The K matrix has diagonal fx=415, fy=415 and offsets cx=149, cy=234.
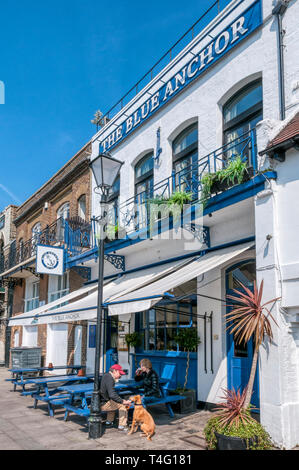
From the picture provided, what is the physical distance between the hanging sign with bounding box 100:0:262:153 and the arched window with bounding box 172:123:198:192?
1217 mm

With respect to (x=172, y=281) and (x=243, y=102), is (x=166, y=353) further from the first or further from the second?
(x=243, y=102)

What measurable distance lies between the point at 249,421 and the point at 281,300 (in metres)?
1.97

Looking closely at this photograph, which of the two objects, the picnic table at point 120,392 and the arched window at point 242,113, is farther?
the arched window at point 242,113

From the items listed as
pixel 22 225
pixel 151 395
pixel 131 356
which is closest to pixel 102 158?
pixel 151 395

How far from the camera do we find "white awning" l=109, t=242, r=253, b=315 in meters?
7.65

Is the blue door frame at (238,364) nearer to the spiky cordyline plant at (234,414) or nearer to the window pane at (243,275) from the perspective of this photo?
the window pane at (243,275)

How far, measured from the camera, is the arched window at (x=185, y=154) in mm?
11117

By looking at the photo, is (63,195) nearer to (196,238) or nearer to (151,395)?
(196,238)

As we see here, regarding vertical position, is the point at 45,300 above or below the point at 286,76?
below

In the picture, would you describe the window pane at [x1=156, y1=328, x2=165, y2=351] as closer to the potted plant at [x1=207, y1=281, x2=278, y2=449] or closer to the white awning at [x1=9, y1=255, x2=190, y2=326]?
the white awning at [x1=9, y1=255, x2=190, y2=326]

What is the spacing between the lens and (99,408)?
7293 millimetres

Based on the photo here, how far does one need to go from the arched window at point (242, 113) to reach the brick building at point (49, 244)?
7711 mm

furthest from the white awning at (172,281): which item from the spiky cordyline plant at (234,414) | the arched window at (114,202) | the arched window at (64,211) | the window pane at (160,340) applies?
the arched window at (64,211)

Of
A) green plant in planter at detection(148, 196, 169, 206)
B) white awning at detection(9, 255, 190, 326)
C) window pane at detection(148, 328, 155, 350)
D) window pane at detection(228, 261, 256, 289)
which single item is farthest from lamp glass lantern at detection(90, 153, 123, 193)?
window pane at detection(148, 328, 155, 350)
